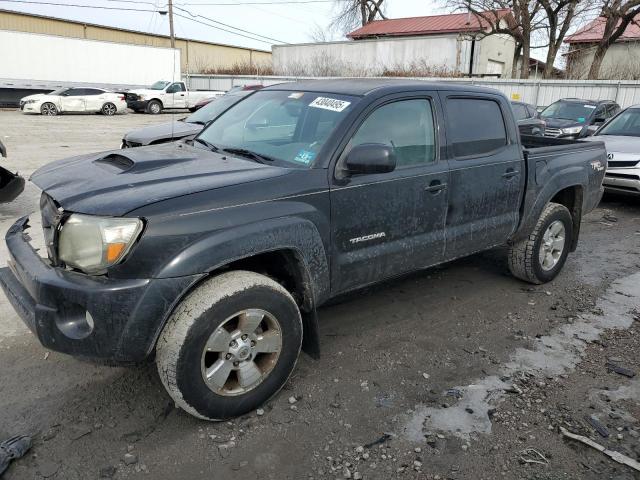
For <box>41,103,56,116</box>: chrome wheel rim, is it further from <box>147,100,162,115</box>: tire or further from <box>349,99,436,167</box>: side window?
<box>349,99,436,167</box>: side window

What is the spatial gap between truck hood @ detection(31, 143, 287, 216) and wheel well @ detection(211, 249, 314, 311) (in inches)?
18.4

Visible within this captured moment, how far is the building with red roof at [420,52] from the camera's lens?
34594mm

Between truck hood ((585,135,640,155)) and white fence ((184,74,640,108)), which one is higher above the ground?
white fence ((184,74,640,108))

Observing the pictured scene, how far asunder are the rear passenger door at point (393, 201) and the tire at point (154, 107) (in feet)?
87.9

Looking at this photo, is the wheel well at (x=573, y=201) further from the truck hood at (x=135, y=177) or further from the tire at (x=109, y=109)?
the tire at (x=109, y=109)

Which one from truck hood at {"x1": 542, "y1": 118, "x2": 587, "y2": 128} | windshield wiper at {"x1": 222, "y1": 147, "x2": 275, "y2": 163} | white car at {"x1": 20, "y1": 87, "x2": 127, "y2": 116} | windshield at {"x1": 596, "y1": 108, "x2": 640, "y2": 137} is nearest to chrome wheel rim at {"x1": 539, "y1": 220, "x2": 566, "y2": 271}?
windshield wiper at {"x1": 222, "y1": 147, "x2": 275, "y2": 163}

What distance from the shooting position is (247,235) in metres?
2.78

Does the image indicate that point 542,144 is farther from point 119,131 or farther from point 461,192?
point 119,131

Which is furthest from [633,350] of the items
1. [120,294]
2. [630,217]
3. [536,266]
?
[630,217]

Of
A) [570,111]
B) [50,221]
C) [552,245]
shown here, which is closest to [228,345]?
[50,221]

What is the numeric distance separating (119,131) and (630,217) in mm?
16663

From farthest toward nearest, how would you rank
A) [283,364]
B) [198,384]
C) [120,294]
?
[283,364] → [198,384] → [120,294]

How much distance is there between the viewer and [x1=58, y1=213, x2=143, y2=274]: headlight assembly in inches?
99.6

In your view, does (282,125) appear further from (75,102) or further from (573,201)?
(75,102)
